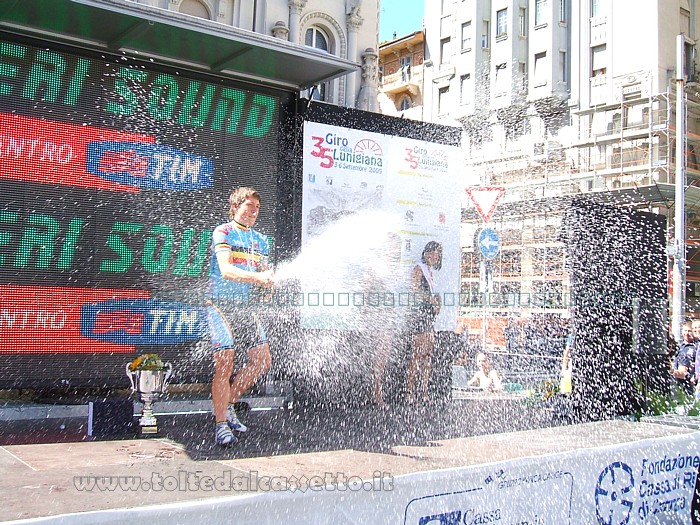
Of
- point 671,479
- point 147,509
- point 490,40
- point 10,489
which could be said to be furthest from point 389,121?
point 490,40

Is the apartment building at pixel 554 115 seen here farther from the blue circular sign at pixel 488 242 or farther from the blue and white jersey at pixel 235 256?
the blue and white jersey at pixel 235 256

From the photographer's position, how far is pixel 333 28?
→ 22.9 m

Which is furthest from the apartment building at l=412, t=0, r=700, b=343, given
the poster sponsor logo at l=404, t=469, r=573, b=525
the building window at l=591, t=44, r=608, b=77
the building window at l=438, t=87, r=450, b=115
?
the poster sponsor logo at l=404, t=469, r=573, b=525

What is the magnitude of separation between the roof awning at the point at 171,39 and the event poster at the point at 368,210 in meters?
0.73

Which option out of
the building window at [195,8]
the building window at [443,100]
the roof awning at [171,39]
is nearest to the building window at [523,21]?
Result: the building window at [443,100]

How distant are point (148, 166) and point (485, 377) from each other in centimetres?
722

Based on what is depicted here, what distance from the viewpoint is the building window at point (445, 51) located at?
38.1 meters

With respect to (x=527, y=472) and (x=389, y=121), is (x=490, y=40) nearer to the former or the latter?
(x=389, y=121)

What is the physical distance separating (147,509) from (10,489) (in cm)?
166

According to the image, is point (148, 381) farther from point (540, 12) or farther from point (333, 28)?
point (540, 12)

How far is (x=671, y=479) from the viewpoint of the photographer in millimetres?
4770

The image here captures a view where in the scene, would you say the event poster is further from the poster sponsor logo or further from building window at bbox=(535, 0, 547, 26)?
building window at bbox=(535, 0, 547, 26)

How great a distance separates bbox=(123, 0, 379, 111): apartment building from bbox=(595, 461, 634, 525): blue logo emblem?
18.0 m

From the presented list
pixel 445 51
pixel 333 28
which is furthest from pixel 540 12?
pixel 333 28
